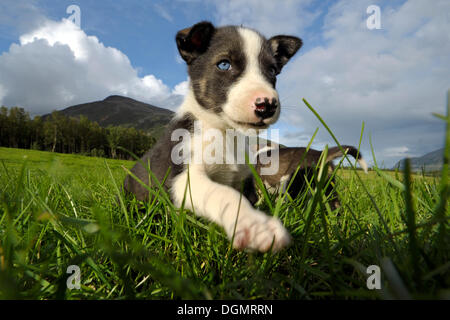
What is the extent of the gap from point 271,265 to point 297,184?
3.35 m

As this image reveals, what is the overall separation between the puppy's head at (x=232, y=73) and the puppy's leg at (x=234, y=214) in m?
0.73

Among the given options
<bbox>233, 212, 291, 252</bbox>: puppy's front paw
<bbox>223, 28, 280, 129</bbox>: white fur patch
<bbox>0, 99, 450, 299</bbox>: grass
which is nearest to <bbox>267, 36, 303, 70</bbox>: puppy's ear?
<bbox>223, 28, 280, 129</bbox>: white fur patch

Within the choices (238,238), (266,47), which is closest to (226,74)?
(266,47)

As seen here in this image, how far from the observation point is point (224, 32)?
3.25 meters

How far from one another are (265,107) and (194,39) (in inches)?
58.6

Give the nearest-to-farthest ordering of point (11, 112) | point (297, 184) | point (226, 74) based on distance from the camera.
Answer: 1. point (226, 74)
2. point (297, 184)
3. point (11, 112)

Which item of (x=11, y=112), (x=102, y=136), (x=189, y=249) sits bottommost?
(x=189, y=249)

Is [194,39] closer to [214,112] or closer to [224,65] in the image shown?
[224,65]

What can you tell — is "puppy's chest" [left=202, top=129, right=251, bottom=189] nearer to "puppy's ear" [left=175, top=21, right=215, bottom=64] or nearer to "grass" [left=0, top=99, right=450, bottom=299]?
"grass" [left=0, top=99, right=450, bottom=299]

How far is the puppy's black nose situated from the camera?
243cm

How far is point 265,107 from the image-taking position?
2.46 metres

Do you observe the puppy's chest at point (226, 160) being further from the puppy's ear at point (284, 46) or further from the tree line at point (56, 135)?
the tree line at point (56, 135)
